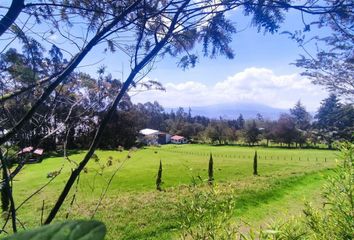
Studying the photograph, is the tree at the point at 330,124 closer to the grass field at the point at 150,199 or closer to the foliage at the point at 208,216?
the grass field at the point at 150,199

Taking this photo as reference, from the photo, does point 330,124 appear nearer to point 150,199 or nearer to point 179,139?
point 150,199

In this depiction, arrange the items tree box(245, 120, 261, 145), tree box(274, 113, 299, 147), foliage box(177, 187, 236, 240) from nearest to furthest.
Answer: foliage box(177, 187, 236, 240)
tree box(274, 113, 299, 147)
tree box(245, 120, 261, 145)

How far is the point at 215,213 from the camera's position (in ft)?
6.48

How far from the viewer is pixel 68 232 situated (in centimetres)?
29

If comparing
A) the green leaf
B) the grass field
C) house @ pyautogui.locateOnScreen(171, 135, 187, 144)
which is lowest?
the grass field

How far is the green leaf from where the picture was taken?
286mm

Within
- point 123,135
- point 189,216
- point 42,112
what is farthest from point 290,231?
point 123,135

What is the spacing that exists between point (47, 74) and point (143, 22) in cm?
79

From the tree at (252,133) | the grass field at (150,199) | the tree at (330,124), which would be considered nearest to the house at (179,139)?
the tree at (252,133)

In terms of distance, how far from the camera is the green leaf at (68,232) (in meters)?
0.29

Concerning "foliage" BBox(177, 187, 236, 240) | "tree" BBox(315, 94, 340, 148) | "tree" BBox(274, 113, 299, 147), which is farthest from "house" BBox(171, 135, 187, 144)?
"foliage" BBox(177, 187, 236, 240)

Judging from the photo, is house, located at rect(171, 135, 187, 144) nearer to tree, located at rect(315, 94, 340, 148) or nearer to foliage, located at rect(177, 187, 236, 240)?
tree, located at rect(315, 94, 340, 148)

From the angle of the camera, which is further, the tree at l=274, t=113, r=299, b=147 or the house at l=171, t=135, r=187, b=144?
the house at l=171, t=135, r=187, b=144

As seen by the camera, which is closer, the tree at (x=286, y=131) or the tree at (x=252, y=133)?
the tree at (x=286, y=131)
